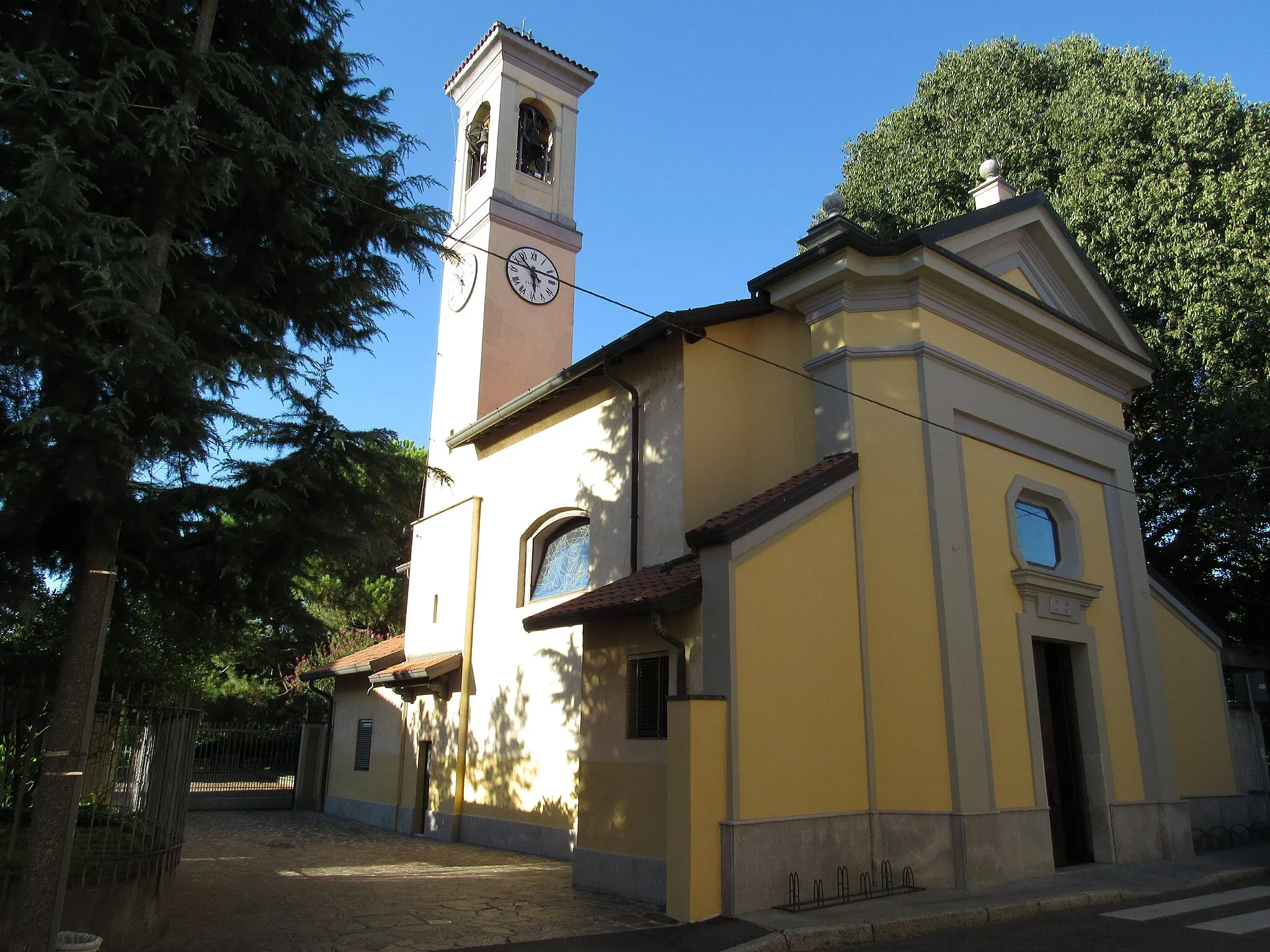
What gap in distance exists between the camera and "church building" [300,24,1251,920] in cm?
833

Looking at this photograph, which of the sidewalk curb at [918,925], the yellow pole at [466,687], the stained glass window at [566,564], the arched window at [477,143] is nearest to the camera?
the sidewalk curb at [918,925]

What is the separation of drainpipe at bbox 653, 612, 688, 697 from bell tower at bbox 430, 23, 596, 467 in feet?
27.1

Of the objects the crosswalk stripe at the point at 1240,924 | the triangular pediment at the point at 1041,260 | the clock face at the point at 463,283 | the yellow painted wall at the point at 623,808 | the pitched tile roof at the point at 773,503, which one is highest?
the clock face at the point at 463,283

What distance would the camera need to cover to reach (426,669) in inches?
559

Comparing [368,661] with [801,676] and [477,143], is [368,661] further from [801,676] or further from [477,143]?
[801,676]

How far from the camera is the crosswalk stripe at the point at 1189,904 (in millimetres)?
7905

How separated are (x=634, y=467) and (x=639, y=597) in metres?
2.95

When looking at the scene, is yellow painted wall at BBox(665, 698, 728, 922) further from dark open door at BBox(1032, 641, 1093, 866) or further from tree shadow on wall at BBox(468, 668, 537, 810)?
tree shadow on wall at BBox(468, 668, 537, 810)

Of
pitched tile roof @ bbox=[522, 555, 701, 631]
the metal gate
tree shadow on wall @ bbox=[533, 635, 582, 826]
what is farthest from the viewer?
the metal gate

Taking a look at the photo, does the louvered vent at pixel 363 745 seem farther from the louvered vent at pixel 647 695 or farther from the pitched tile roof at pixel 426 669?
the louvered vent at pixel 647 695

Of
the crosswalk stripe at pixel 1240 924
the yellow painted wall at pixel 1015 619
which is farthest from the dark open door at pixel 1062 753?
the crosswalk stripe at pixel 1240 924

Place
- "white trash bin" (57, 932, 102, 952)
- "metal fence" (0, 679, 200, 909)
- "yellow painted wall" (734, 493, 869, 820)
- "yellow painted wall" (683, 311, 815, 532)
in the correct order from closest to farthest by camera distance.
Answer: "white trash bin" (57, 932, 102, 952), "metal fence" (0, 679, 200, 909), "yellow painted wall" (734, 493, 869, 820), "yellow painted wall" (683, 311, 815, 532)

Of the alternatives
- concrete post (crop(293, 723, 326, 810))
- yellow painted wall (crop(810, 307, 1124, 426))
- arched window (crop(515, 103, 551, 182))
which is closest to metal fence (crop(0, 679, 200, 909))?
yellow painted wall (crop(810, 307, 1124, 426))

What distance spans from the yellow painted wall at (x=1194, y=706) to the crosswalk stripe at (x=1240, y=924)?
5258mm
